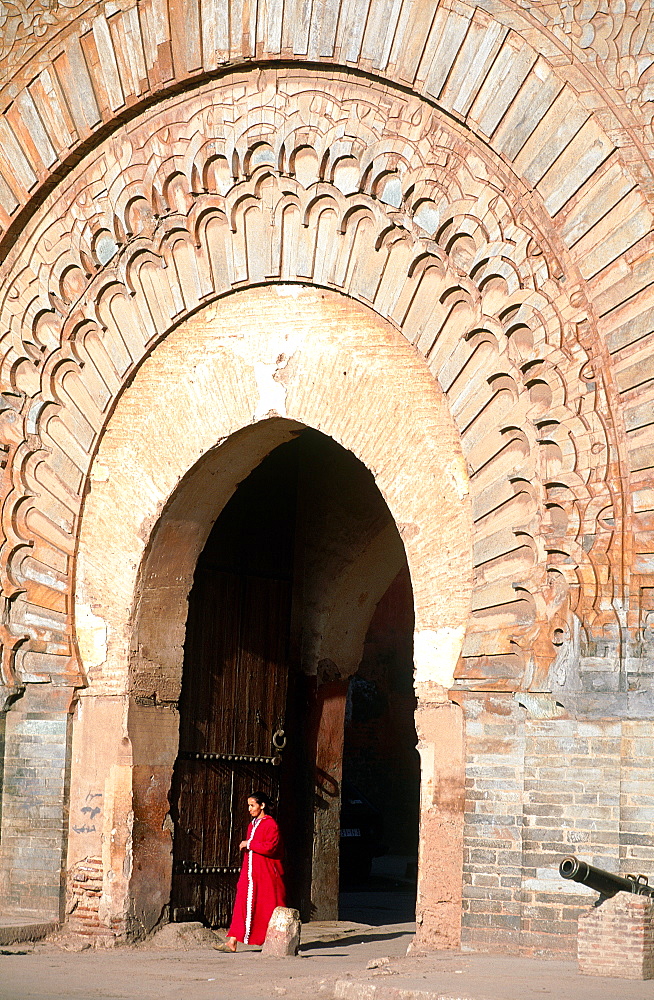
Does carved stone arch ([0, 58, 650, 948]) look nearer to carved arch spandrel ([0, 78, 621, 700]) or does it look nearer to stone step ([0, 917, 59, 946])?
carved arch spandrel ([0, 78, 621, 700])

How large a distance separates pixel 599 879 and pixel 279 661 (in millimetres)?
3755

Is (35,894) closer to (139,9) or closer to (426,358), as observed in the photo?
(426,358)

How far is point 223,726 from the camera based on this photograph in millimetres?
8586

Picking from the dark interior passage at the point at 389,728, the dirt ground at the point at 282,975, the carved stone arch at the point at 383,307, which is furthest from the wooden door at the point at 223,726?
the dark interior passage at the point at 389,728

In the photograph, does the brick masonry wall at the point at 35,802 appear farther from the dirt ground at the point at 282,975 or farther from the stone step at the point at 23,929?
the dirt ground at the point at 282,975

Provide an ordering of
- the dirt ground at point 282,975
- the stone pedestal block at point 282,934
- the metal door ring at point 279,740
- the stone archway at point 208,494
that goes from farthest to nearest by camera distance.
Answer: the metal door ring at point 279,740, the stone pedestal block at point 282,934, the stone archway at point 208,494, the dirt ground at point 282,975

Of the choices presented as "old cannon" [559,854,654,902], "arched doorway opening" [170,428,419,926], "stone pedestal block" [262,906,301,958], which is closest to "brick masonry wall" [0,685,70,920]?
"arched doorway opening" [170,428,419,926]

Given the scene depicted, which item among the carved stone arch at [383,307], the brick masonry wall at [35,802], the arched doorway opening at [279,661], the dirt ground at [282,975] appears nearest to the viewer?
the dirt ground at [282,975]

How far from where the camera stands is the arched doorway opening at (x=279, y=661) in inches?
328

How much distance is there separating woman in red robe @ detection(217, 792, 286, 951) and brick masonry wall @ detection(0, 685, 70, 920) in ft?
3.42

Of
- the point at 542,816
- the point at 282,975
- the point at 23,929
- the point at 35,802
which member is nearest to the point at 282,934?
the point at 282,975

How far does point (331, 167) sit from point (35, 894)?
4.44 m

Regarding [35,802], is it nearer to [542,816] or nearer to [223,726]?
[223,726]

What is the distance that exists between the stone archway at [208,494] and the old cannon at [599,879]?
43.8 inches
